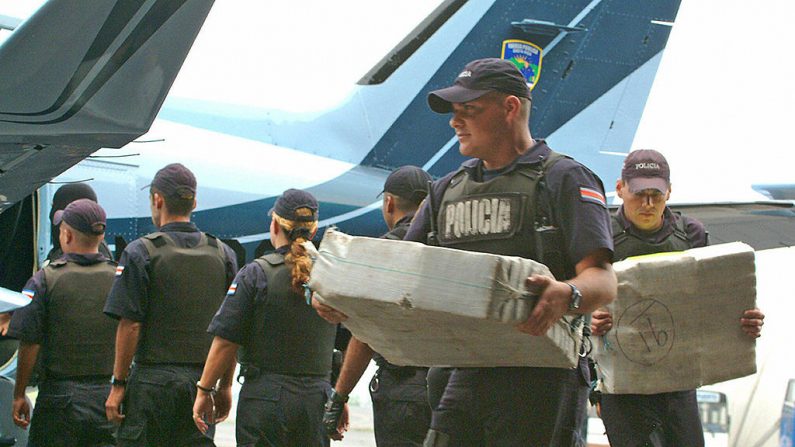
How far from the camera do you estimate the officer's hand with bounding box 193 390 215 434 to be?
5.48 metres

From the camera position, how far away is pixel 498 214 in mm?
3484

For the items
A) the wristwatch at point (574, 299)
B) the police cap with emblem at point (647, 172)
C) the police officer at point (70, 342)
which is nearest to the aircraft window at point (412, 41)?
the police officer at point (70, 342)

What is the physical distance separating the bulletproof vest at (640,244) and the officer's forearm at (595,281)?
5.71 feet

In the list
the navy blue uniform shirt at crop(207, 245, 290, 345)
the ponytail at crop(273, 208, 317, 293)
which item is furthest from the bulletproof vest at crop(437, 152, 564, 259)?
the navy blue uniform shirt at crop(207, 245, 290, 345)

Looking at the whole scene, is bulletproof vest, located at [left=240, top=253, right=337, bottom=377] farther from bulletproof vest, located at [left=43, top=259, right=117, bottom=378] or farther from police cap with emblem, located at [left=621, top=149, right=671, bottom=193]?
police cap with emblem, located at [left=621, top=149, right=671, bottom=193]

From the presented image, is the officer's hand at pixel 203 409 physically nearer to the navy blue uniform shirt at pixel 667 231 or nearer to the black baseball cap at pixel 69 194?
the navy blue uniform shirt at pixel 667 231

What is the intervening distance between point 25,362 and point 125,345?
29.8 inches

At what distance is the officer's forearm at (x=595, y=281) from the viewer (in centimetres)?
323

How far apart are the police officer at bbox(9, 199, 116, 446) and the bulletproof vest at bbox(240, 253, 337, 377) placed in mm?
1023

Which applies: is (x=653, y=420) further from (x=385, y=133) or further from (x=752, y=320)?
(x=385, y=133)

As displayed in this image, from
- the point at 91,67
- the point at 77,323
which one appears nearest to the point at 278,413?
the point at 77,323

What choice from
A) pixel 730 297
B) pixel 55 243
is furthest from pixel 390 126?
pixel 730 297

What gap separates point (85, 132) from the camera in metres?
3.83

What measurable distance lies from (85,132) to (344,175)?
715cm
